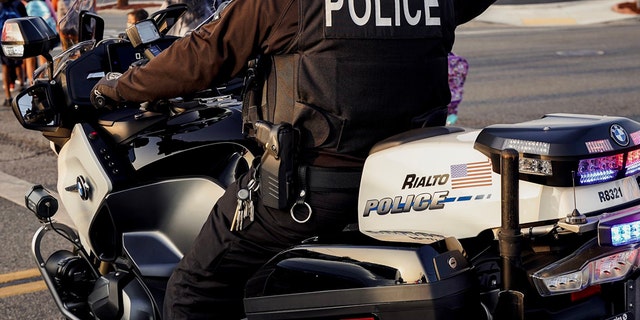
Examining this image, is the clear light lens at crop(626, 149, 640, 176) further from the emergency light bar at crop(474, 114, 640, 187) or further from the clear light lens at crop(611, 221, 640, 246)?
the clear light lens at crop(611, 221, 640, 246)

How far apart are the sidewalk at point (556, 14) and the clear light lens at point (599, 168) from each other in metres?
19.8

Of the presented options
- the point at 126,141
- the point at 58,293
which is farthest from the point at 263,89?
the point at 58,293

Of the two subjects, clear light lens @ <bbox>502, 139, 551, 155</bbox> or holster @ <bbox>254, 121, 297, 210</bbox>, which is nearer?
clear light lens @ <bbox>502, 139, 551, 155</bbox>

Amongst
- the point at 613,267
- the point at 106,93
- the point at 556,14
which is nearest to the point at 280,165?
the point at 106,93

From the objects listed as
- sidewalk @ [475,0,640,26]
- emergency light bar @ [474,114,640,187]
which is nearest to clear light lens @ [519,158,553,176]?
emergency light bar @ [474,114,640,187]

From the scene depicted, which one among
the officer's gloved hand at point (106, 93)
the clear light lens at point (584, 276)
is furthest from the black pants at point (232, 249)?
the clear light lens at point (584, 276)

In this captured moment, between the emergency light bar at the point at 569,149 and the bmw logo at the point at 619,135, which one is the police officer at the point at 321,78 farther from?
the bmw logo at the point at 619,135

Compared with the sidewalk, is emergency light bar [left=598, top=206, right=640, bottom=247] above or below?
above

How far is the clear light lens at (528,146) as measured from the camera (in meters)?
2.54

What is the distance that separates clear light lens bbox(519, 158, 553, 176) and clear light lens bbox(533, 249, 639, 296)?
0.23m

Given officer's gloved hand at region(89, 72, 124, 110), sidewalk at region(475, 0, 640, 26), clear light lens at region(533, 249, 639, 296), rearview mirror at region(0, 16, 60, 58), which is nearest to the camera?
clear light lens at region(533, 249, 639, 296)

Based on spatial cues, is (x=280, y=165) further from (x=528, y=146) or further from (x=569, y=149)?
(x=569, y=149)

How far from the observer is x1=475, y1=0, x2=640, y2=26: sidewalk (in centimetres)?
2225

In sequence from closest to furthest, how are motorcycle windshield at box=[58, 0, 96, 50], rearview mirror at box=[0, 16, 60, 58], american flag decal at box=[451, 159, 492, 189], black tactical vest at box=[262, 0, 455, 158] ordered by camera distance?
american flag decal at box=[451, 159, 492, 189] < black tactical vest at box=[262, 0, 455, 158] < rearview mirror at box=[0, 16, 60, 58] < motorcycle windshield at box=[58, 0, 96, 50]
